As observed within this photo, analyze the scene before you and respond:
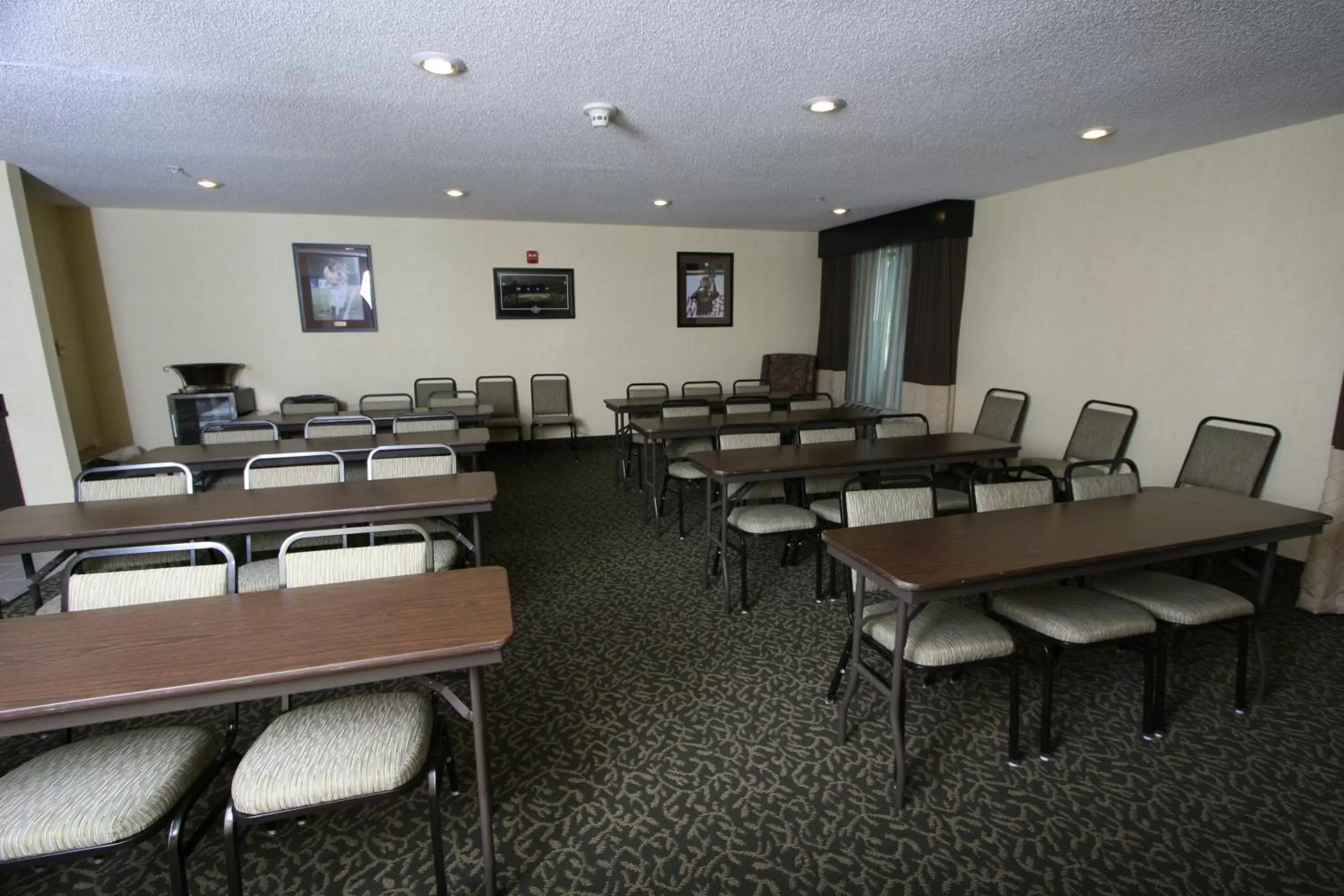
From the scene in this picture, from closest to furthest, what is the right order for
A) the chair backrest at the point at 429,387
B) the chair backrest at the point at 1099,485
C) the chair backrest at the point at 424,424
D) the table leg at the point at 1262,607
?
the table leg at the point at 1262,607 < the chair backrest at the point at 1099,485 < the chair backrest at the point at 424,424 < the chair backrest at the point at 429,387

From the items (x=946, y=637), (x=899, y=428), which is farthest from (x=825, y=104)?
(x=946, y=637)

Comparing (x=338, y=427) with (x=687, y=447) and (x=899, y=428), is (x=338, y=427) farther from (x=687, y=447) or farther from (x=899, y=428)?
(x=899, y=428)

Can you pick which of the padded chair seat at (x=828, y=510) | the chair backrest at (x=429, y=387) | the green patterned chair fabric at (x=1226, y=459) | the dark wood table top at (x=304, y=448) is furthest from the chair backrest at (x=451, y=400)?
the green patterned chair fabric at (x=1226, y=459)

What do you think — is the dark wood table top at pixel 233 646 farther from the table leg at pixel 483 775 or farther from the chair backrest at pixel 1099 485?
the chair backrest at pixel 1099 485

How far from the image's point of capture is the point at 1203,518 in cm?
257

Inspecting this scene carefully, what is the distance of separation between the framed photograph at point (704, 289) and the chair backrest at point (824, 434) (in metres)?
3.69

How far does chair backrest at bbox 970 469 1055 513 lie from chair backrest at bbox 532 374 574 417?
17.4 ft

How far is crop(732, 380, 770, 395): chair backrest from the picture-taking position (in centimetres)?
764

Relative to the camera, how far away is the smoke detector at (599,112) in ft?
10.3

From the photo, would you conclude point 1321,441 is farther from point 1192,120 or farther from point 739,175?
point 739,175

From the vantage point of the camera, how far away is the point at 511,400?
7242mm

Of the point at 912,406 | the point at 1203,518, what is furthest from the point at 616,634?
the point at 912,406

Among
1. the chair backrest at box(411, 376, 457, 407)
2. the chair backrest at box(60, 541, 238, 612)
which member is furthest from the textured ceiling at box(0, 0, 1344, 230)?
the chair backrest at box(411, 376, 457, 407)

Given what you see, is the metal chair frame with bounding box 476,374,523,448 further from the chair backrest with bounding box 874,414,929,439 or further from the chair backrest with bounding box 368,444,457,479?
the chair backrest with bounding box 874,414,929,439
